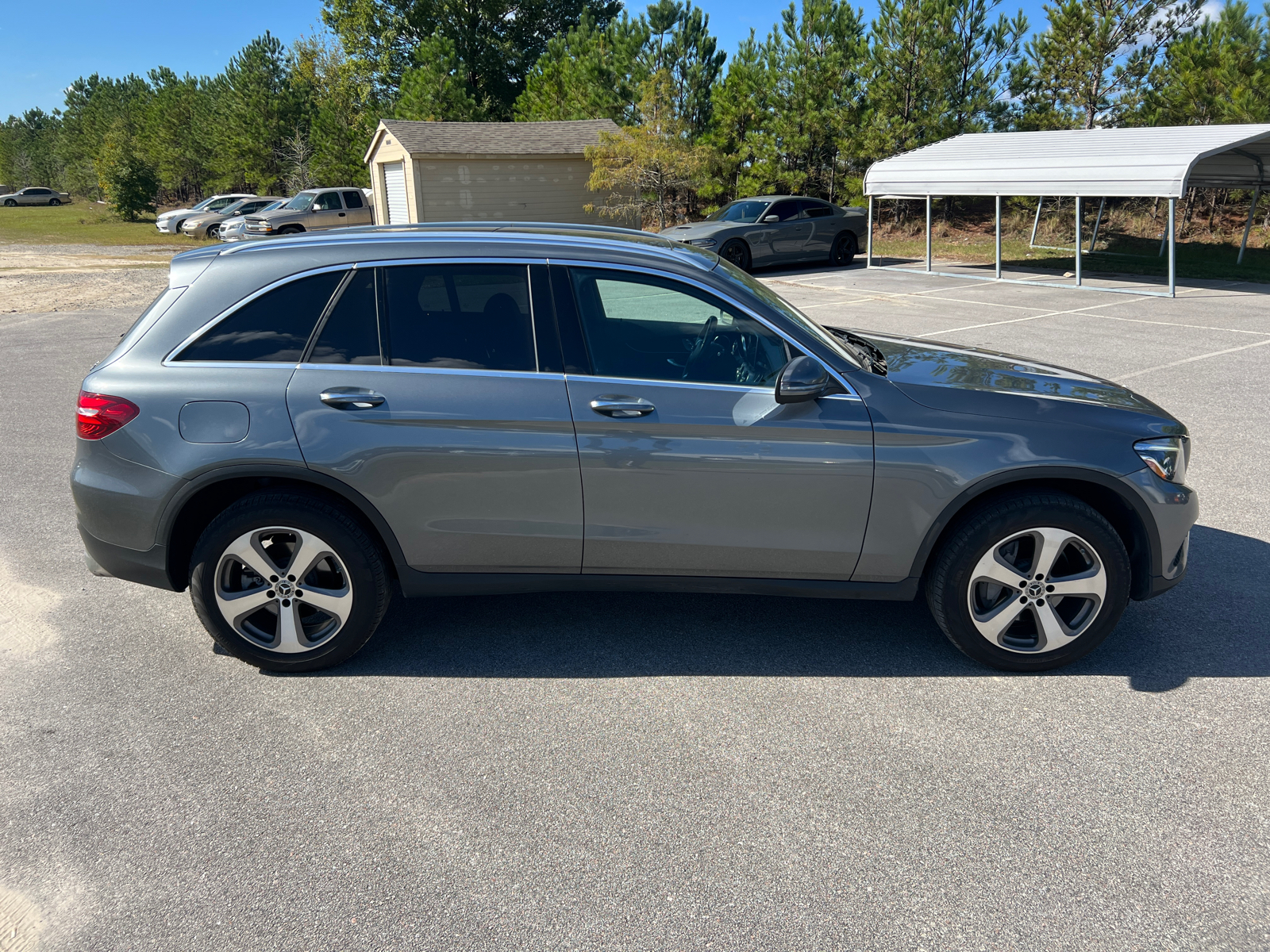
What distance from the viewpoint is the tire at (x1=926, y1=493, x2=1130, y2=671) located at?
3.92 metres

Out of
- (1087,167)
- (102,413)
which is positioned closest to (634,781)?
(102,413)

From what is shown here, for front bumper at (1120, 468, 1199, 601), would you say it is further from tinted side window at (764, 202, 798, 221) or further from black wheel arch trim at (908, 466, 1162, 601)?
tinted side window at (764, 202, 798, 221)

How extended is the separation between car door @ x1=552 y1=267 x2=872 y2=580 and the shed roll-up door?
31028 millimetres

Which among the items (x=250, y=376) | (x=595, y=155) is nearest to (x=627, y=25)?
(x=595, y=155)

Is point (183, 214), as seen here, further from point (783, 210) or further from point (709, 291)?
point (709, 291)

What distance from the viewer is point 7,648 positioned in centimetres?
445

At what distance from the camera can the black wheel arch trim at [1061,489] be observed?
3.88 metres

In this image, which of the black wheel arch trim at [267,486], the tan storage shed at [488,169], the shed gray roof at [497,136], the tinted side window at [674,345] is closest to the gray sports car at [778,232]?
the tan storage shed at [488,169]

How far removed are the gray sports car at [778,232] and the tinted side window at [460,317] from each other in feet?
56.3

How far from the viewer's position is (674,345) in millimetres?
4230

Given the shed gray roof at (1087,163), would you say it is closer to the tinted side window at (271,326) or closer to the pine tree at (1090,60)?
the pine tree at (1090,60)

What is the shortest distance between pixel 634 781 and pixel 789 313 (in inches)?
80.7

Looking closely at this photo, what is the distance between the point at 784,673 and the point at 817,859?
3.93 ft

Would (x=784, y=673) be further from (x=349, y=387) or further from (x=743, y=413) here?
(x=349, y=387)
